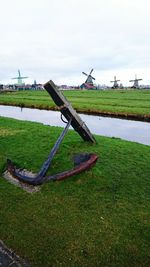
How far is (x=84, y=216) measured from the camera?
32.5 ft

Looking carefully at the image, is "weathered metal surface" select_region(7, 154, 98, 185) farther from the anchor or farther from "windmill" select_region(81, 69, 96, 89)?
"windmill" select_region(81, 69, 96, 89)

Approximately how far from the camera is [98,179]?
1223cm

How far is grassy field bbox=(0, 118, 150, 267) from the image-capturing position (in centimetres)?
806

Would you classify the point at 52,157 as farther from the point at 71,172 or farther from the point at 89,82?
the point at 89,82

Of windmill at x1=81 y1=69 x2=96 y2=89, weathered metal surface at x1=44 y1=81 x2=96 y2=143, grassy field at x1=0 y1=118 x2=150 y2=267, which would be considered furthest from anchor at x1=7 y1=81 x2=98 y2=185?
windmill at x1=81 y1=69 x2=96 y2=89

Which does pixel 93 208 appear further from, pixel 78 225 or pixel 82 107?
pixel 82 107

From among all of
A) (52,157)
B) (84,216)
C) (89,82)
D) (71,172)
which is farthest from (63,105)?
(89,82)

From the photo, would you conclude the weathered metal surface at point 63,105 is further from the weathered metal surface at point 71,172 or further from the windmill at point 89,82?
the windmill at point 89,82

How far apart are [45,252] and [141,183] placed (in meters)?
5.26

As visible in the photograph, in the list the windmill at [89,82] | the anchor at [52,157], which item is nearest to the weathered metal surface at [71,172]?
the anchor at [52,157]

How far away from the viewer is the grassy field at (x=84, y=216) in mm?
8056

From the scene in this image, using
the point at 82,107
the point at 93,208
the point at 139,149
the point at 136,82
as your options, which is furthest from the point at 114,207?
the point at 136,82

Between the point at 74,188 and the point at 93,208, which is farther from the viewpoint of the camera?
the point at 74,188

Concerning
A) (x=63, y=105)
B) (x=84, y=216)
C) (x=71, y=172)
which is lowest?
(x=84, y=216)
